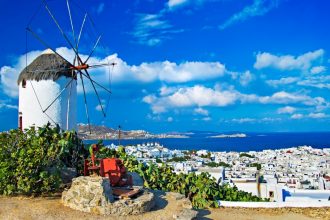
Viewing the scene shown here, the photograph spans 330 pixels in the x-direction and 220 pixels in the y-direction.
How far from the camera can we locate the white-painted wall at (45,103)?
1270cm

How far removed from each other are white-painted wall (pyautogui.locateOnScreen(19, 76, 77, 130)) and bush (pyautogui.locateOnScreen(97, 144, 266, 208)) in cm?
195

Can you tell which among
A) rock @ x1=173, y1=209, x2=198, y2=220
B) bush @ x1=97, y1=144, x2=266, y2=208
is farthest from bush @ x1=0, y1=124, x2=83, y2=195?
rock @ x1=173, y1=209, x2=198, y2=220

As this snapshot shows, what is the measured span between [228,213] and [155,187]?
244 cm

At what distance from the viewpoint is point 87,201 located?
8.12m

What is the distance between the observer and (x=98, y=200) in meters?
8.09

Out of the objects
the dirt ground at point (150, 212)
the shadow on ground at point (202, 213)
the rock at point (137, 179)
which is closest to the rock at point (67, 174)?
the dirt ground at point (150, 212)

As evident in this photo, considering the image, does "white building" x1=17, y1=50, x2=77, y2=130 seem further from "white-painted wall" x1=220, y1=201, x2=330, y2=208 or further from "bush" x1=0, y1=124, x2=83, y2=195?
"white-painted wall" x1=220, y1=201, x2=330, y2=208

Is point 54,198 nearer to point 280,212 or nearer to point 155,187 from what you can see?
point 155,187

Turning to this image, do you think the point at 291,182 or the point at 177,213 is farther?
the point at 291,182

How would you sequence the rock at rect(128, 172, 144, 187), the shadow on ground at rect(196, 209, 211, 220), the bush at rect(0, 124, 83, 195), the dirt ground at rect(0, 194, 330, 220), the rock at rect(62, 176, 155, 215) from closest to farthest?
the dirt ground at rect(0, 194, 330, 220)
the rock at rect(62, 176, 155, 215)
the bush at rect(0, 124, 83, 195)
the shadow on ground at rect(196, 209, 211, 220)
the rock at rect(128, 172, 144, 187)

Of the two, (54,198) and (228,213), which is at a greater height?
(54,198)

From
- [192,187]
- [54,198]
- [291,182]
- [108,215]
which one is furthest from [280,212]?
[291,182]

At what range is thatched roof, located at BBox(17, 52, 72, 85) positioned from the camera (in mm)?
12672

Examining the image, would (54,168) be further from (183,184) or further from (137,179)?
(183,184)
